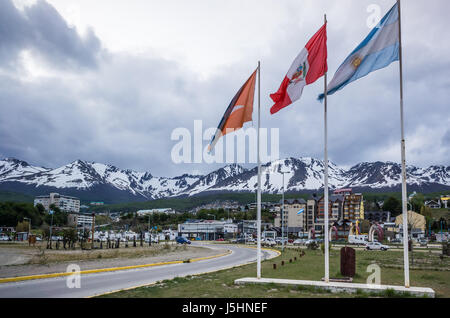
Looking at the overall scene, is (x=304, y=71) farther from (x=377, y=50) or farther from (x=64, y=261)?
(x=64, y=261)

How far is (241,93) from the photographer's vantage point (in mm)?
17672

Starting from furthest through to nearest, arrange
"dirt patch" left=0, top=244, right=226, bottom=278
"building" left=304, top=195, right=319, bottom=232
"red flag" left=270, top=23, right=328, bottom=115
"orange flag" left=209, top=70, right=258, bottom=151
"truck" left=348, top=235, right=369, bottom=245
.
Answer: "building" left=304, top=195, right=319, bottom=232
"truck" left=348, top=235, right=369, bottom=245
"dirt patch" left=0, top=244, right=226, bottom=278
"orange flag" left=209, top=70, right=258, bottom=151
"red flag" left=270, top=23, right=328, bottom=115

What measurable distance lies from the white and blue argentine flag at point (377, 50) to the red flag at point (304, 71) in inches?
46.1

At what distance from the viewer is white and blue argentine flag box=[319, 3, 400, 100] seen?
14.2 metres

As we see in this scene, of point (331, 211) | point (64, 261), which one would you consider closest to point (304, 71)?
point (64, 261)

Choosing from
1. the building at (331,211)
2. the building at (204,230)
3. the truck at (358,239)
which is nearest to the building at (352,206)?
the building at (331,211)

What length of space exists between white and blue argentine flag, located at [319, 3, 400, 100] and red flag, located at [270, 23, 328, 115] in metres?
1.17

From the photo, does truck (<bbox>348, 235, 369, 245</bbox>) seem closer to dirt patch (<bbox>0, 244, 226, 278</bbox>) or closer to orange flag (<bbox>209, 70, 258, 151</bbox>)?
dirt patch (<bbox>0, 244, 226, 278</bbox>)

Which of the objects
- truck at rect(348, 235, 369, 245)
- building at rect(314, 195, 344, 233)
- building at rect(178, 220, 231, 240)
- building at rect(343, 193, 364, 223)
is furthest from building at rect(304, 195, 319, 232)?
truck at rect(348, 235, 369, 245)

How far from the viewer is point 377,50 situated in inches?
568
